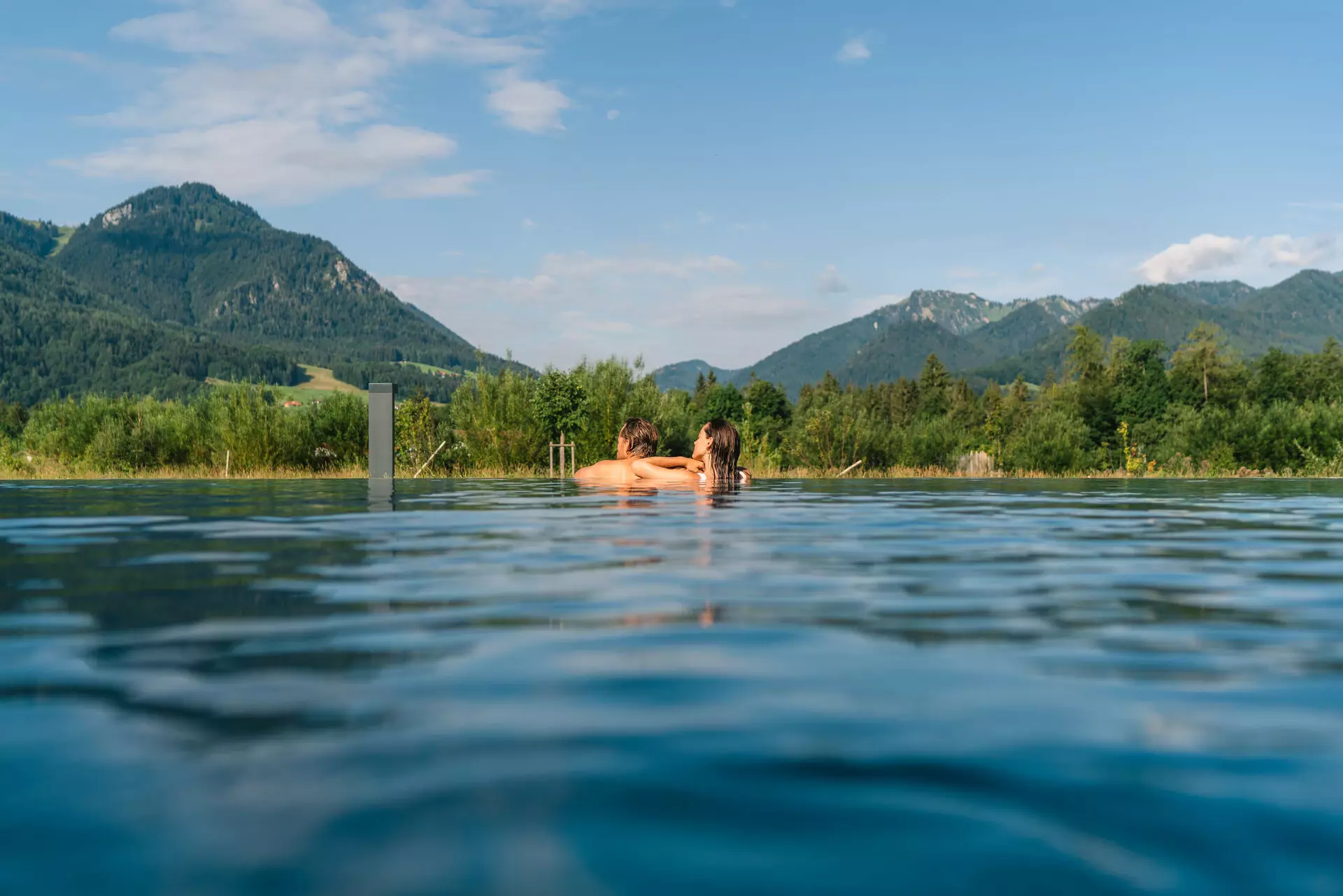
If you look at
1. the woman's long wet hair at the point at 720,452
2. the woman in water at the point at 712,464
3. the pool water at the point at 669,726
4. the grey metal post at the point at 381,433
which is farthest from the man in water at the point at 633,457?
the pool water at the point at 669,726

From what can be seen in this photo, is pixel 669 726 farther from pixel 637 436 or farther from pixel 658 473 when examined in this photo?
pixel 637 436

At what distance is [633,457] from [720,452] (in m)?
1.39

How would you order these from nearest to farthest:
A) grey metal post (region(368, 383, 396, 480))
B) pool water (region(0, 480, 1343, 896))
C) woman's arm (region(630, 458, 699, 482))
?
pool water (region(0, 480, 1343, 896)) → woman's arm (region(630, 458, 699, 482)) → grey metal post (region(368, 383, 396, 480))

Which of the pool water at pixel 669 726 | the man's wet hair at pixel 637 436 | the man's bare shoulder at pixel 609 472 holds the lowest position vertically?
the pool water at pixel 669 726

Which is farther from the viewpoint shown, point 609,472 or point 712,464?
point 609,472

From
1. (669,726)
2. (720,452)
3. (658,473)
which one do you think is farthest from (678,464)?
(669,726)

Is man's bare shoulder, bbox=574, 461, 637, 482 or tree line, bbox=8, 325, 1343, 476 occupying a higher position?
tree line, bbox=8, 325, 1343, 476

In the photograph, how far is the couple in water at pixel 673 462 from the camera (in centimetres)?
1355

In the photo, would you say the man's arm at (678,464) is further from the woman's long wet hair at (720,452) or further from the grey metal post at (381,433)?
the grey metal post at (381,433)

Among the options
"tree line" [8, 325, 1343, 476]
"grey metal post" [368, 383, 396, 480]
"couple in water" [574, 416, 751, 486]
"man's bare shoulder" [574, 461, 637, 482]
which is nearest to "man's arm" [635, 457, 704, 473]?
"couple in water" [574, 416, 751, 486]

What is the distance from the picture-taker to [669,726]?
2.48 metres

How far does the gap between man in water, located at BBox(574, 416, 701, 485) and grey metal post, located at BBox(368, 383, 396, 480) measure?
18.4 ft

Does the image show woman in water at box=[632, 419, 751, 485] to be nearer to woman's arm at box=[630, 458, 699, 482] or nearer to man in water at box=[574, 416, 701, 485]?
woman's arm at box=[630, 458, 699, 482]

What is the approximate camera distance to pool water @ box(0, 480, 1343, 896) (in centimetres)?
164
